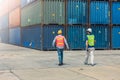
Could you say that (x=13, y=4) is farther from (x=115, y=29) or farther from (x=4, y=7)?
(x=115, y=29)

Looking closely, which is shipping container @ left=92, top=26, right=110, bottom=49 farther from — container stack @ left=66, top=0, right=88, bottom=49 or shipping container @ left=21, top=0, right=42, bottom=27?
shipping container @ left=21, top=0, right=42, bottom=27

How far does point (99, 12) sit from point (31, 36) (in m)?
8.68

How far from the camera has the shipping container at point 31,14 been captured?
111ft

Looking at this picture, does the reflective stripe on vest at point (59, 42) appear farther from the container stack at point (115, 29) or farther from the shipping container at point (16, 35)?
the shipping container at point (16, 35)

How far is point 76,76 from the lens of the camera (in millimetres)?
13906

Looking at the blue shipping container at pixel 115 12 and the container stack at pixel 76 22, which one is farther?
the blue shipping container at pixel 115 12

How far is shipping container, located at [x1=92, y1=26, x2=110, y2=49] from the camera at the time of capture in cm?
3278

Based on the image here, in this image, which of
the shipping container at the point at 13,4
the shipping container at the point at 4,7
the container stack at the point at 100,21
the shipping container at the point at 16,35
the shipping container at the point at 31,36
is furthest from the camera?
the shipping container at the point at 4,7

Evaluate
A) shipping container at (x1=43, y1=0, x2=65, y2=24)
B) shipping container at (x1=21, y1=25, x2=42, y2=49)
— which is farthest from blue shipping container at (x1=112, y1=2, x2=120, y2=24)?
shipping container at (x1=21, y1=25, x2=42, y2=49)

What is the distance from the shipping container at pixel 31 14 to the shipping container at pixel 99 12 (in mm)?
5090

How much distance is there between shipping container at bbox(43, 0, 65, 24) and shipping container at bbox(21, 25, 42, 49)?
151 centimetres

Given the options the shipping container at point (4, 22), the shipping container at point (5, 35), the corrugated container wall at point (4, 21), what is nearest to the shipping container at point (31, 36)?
the shipping container at point (5, 35)

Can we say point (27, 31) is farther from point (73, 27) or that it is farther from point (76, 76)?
point (76, 76)

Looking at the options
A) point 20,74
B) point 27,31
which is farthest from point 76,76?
point 27,31
